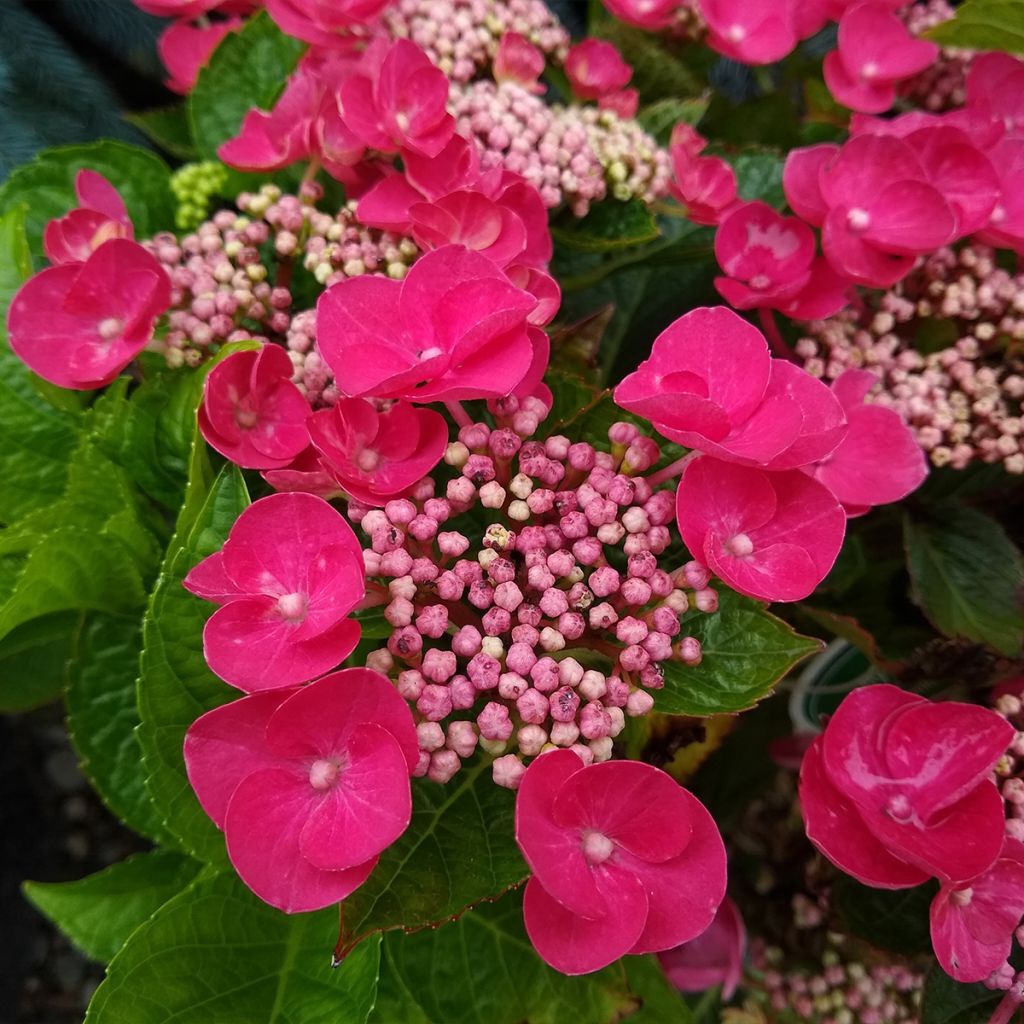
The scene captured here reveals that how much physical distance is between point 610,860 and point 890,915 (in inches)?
14.3

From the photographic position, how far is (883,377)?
75cm

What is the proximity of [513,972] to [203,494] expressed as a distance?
46cm

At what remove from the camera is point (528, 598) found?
537 mm

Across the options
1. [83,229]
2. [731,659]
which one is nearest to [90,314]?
[83,229]

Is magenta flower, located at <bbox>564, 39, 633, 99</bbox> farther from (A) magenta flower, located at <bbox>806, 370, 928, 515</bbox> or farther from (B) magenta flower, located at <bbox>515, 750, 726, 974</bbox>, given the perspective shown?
(B) magenta flower, located at <bbox>515, 750, 726, 974</bbox>

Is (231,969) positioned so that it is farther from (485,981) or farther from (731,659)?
(731,659)

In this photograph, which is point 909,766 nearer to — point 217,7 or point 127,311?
point 127,311

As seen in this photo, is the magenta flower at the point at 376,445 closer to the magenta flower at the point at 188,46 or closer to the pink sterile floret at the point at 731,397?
the pink sterile floret at the point at 731,397

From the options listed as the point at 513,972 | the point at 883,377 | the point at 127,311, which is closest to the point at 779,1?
the point at 883,377

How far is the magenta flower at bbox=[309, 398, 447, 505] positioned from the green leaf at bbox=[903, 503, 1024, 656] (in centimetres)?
46

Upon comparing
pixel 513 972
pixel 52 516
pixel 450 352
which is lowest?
pixel 513 972

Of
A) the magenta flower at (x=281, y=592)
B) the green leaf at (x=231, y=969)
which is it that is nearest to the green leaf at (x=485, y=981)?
the green leaf at (x=231, y=969)

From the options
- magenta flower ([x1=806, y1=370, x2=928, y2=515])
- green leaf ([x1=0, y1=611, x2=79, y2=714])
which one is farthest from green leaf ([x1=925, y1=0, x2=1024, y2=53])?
green leaf ([x1=0, y1=611, x2=79, y2=714])

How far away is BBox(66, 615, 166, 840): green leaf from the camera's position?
28.5 inches
